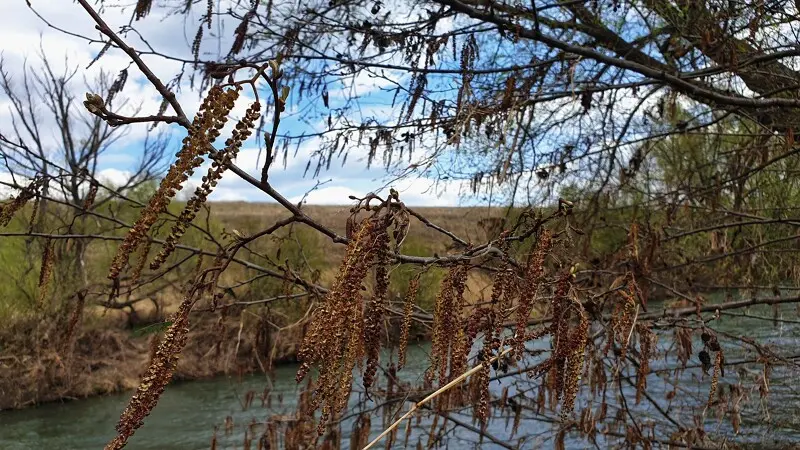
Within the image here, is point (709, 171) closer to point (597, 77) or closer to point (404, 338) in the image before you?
point (597, 77)

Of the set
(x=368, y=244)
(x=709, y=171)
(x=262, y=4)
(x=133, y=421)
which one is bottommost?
(x=133, y=421)

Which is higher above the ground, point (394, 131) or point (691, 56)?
point (691, 56)

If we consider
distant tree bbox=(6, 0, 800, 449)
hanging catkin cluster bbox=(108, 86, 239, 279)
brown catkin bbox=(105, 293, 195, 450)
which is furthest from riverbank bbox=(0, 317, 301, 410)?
hanging catkin cluster bbox=(108, 86, 239, 279)

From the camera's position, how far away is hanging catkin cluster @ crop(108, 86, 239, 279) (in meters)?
0.98

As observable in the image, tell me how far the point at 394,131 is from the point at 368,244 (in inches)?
121

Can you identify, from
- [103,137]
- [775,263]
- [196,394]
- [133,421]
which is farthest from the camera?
[103,137]

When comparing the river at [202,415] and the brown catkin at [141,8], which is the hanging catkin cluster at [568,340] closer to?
the brown catkin at [141,8]

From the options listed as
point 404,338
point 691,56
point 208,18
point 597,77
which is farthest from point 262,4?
point 404,338

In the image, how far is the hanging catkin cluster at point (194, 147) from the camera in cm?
98

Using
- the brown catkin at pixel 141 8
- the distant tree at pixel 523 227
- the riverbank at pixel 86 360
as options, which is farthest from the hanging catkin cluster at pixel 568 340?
the riverbank at pixel 86 360

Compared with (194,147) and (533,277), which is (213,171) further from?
(533,277)

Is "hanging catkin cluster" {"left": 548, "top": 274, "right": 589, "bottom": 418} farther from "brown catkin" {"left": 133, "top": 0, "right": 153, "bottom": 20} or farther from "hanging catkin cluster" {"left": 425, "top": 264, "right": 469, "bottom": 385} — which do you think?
"brown catkin" {"left": 133, "top": 0, "right": 153, "bottom": 20}

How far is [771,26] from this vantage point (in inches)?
146

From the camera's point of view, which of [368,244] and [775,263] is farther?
[775,263]
